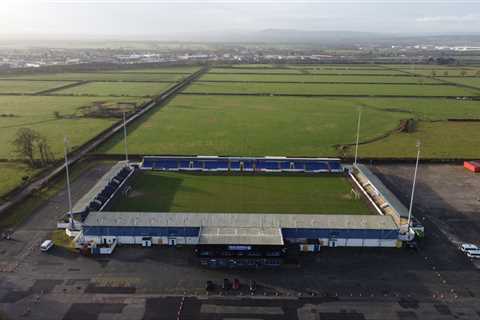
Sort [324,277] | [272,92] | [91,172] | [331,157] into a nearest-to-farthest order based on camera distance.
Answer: [324,277] < [91,172] < [331,157] < [272,92]

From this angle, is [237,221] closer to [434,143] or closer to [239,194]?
[239,194]

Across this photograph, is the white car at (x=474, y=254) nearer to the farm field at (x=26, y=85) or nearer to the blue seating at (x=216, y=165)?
the blue seating at (x=216, y=165)

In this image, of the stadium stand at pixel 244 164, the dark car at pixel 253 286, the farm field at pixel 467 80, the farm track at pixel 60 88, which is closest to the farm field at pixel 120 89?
the farm track at pixel 60 88

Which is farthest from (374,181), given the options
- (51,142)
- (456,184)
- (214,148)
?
(51,142)

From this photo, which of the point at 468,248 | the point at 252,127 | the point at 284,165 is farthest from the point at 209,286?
the point at 252,127

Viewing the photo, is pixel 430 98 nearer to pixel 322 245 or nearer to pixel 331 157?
pixel 331 157

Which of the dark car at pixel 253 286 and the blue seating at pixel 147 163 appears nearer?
the dark car at pixel 253 286
